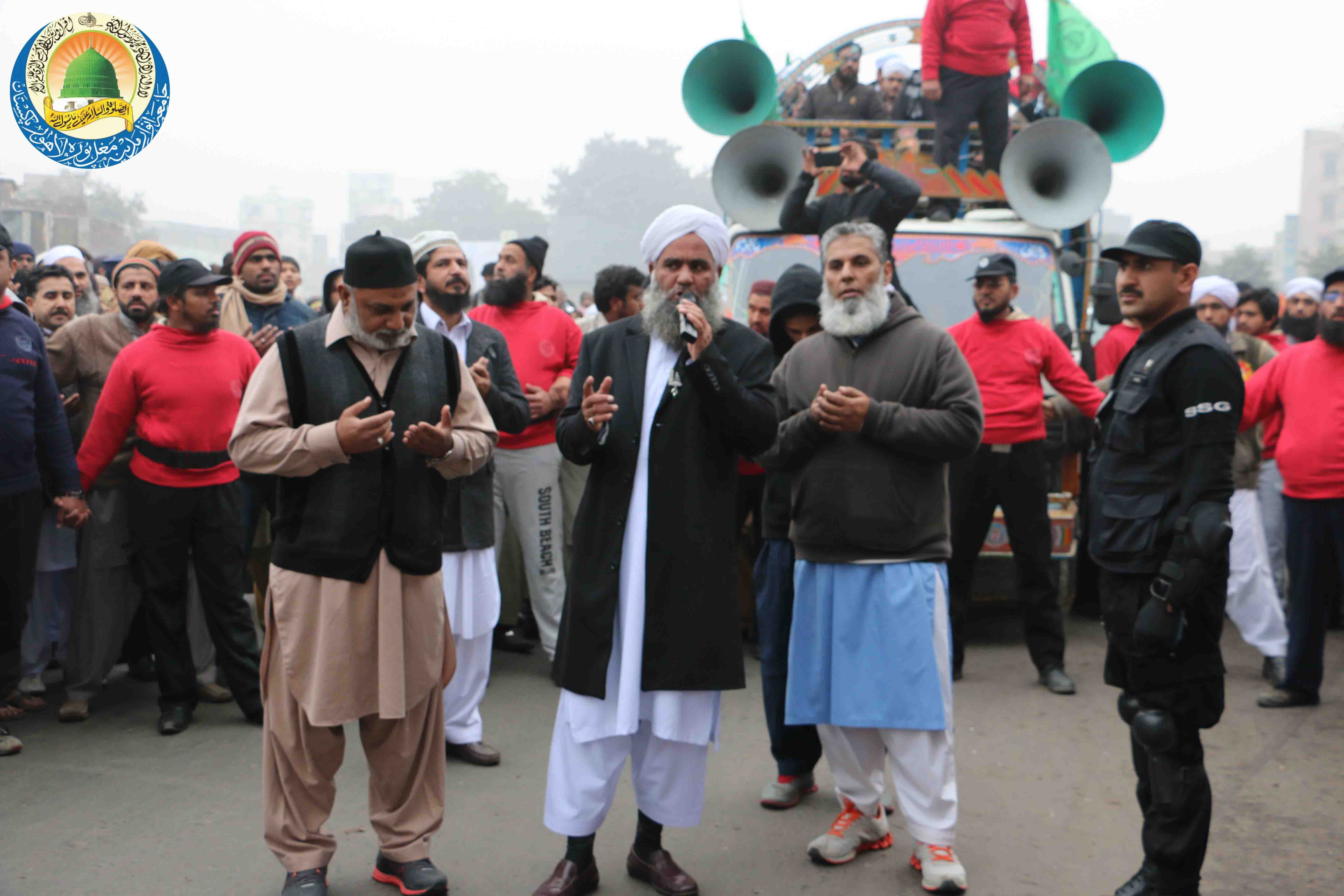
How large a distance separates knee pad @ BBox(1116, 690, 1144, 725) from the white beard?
240 centimetres

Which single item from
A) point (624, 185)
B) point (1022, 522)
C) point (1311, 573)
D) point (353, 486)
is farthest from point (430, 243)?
point (624, 185)

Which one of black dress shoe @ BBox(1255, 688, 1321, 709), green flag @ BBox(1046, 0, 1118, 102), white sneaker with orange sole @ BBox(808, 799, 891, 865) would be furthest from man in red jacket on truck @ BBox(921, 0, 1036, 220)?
white sneaker with orange sole @ BBox(808, 799, 891, 865)

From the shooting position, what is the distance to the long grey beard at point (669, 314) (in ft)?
11.6

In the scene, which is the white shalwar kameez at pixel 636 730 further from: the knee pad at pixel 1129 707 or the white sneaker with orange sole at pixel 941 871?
the knee pad at pixel 1129 707

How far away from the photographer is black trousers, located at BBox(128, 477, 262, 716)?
5090mm

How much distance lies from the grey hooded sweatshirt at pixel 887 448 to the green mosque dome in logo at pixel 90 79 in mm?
4393

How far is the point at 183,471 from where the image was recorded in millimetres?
5090

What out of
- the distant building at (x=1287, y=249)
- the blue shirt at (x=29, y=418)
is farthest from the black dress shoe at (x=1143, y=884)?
the distant building at (x=1287, y=249)

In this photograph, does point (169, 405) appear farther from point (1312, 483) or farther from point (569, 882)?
point (1312, 483)

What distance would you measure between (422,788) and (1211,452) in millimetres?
2583

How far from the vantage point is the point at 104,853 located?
12.5 feet

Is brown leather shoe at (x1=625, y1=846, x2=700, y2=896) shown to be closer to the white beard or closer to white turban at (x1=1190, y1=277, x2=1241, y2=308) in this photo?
the white beard

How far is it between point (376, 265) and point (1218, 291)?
5.87 metres

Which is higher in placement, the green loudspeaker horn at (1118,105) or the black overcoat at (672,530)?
the green loudspeaker horn at (1118,105)
